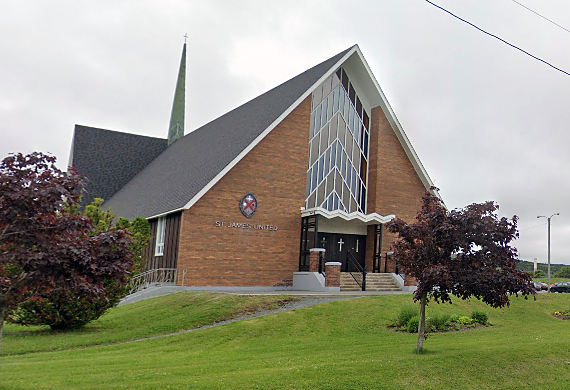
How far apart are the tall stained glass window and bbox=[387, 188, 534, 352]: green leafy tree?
1454cm

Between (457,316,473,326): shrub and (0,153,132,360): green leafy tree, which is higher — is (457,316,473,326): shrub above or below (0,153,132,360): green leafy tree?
below

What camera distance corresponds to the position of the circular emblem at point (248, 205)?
899 inches

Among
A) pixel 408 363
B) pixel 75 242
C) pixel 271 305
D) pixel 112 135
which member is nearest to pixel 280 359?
pixel 408 363

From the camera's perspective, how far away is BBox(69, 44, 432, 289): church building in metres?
22.3

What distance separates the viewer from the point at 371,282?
24.5 m

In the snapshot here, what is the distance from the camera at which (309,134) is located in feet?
83.6

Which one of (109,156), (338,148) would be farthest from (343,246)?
(109,156)

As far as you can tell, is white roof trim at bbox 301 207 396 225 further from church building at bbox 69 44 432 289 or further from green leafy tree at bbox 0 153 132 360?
green leafy tree at bbox 0 153 132 360

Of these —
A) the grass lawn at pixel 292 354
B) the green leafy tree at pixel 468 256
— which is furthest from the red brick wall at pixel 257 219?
the green leafy tree at pixel 468 256

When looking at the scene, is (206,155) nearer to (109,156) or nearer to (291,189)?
(291,189)

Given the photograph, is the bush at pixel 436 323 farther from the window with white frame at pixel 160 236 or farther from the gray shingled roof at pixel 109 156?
the gray shingled roof at pixel 109 156

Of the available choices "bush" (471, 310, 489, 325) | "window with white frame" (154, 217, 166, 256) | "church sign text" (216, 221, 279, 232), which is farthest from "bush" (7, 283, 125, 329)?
"bush" (471, 310, 489, 325)

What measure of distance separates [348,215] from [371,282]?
126 inches

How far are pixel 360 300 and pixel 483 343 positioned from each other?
17.3 ft
